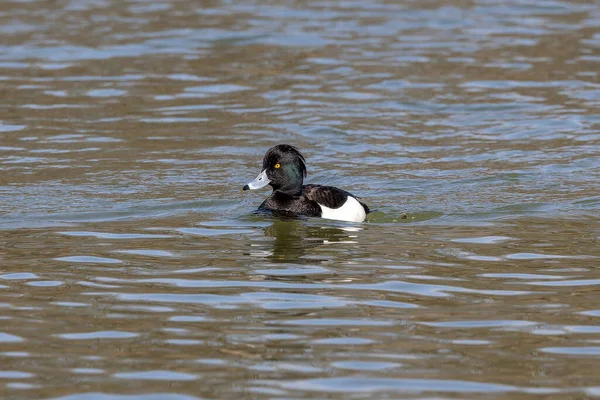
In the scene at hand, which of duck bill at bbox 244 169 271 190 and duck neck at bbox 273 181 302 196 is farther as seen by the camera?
duck neck at bbox 273 181 302 196

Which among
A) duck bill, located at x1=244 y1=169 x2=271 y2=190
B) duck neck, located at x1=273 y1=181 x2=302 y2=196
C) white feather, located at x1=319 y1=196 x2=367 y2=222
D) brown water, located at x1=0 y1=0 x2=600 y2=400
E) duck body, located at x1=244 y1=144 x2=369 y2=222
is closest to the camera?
brown water, located at x1=0 y1=0 x2=600 y2=400

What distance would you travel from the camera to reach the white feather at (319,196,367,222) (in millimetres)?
11695

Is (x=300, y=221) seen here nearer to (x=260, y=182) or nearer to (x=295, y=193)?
(x=295, y=193)

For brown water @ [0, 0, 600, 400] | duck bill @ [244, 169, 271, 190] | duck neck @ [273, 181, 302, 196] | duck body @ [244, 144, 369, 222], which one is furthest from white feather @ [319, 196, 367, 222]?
duck bill @ [244, 169, 271, 190]

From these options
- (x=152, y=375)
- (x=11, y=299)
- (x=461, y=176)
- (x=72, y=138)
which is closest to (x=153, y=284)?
(x=11, y=299)

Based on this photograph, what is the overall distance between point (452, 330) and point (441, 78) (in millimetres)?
12237

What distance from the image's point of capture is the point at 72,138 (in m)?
16.0

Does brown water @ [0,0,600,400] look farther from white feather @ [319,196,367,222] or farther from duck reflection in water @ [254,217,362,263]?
white feather @ [319,196,367,222]

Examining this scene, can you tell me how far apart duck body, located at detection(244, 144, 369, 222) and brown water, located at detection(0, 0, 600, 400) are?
1.02 feet

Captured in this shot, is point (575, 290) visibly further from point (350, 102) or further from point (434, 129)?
point (350, 102)

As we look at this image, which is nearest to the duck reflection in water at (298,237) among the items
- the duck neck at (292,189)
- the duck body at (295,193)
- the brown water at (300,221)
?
the brown water at (300,221)

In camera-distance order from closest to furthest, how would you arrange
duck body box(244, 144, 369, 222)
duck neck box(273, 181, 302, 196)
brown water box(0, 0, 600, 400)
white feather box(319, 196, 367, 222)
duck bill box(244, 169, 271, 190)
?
brown water box(0, 0, 600, 400)
white feather box(319, 196, 367, 222)
duck body box(244, 144, 369, 222)
duck bill box(244, 169, 271, 190)
duck neck box(273, 181, 302, 196)

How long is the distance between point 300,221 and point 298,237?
2.25 ft

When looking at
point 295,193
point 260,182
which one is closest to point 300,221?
point 295,193
